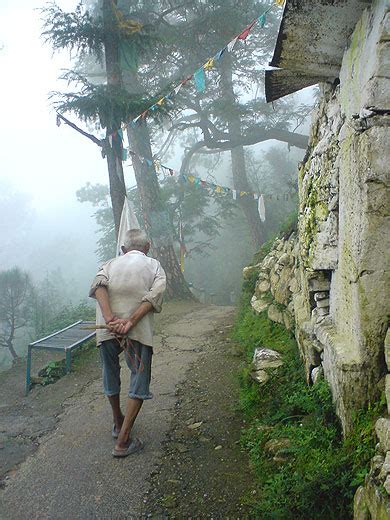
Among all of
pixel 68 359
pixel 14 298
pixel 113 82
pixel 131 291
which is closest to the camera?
pixel 131 291

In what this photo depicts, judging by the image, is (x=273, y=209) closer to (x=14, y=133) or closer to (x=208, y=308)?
(x=208, y=308)

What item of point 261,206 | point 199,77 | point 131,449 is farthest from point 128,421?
point 261,206

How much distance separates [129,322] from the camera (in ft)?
10.2

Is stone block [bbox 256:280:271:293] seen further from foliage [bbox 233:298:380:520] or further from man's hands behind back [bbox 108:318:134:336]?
man's hands behind back [bbox 108:318:134:336]

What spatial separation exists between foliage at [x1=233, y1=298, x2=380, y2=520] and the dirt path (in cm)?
20

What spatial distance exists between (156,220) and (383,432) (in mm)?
10867

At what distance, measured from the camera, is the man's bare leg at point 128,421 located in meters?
3.12

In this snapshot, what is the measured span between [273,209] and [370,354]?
55.8 feet

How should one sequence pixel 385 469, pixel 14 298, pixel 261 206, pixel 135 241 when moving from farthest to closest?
pixel 14 298 → pixel 261 206 → pixel 135 241 → pixel 385 469

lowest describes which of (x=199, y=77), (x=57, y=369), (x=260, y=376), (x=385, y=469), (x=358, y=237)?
(x=57, y=369)

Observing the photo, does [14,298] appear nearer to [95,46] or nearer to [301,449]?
[95,46]

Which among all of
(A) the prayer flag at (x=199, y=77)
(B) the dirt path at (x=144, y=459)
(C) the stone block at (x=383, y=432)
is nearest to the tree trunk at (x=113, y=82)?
(A) the prayer flag at (x=199, y=77)

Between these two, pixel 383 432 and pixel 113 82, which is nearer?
pixel 383 432

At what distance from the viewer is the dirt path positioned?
8.48 ft
